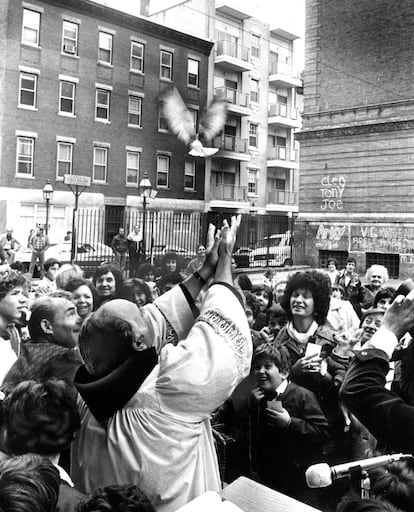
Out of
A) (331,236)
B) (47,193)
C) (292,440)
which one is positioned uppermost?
(47,193)

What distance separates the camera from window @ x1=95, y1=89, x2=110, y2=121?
84.4 inches

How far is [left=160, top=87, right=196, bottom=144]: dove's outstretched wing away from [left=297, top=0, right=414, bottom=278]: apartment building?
1.38 feet

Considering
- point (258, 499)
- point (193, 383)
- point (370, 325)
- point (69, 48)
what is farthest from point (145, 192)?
point (258, 499)

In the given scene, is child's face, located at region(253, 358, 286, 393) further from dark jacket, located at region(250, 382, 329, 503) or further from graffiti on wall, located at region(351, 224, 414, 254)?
graffiti on wall, located at region(351, 224, 414, 254)

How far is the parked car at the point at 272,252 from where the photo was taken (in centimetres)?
215

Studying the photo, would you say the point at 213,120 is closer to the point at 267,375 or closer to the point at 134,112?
the point at 134,112

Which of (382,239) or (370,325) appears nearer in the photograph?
(370,325)

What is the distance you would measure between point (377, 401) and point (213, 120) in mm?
1311

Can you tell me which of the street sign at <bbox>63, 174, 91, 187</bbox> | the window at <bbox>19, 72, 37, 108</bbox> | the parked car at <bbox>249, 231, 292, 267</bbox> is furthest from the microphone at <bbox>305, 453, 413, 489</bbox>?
the window at <bbox>19, 72, 37, 108</bbox>

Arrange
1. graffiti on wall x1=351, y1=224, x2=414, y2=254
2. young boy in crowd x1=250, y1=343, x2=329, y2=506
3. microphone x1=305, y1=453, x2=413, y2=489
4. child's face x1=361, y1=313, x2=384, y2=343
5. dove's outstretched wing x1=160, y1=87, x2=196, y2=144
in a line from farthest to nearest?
1. dove's outstretched wing x1=160, y1=87, x2=196, y2=144
2. graffiti on wall x1=351, y1=224, x2=414, y2=254
3. child's face x1=361, y1=313, x2=384, y2=343
4. young boy in crowd x1=250, y1=343, x2=329, y2=506
5. microphone x1=305, y1=453, x2=413, y2=489

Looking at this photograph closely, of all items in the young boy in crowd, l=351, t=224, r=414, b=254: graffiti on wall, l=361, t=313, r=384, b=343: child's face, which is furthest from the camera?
l=351, t=224, r=414, b=254: graffiti on wall

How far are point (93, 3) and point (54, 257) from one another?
0.94 m

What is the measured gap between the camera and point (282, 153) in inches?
85.8

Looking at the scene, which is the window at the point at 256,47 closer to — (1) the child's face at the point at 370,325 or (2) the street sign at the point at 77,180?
(2) the street sign at the point at 77,180
